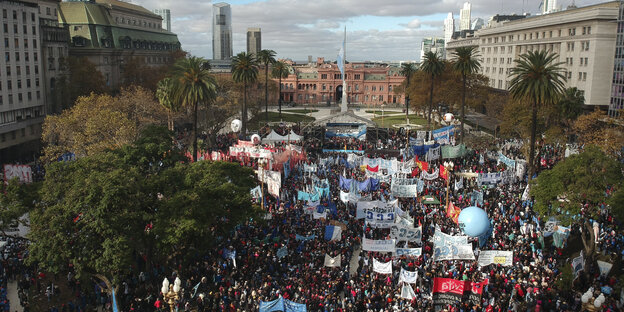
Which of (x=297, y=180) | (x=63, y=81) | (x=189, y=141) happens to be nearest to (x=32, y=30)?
(x=63, y=81)

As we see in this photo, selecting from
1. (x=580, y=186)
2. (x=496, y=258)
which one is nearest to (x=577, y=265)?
(x=496, y=258)

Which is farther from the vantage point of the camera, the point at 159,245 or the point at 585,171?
the point at 585,171

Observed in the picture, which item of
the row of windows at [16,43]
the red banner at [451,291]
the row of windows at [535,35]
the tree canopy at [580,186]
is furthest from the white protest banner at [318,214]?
the row of windows at [535,35]

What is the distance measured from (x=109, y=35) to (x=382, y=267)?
75659mm

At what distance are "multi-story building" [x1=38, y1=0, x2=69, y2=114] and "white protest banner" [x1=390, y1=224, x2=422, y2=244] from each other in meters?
59.9

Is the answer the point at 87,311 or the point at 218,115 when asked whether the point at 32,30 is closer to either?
the point at 218,115

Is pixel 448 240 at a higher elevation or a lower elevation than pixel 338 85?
lower

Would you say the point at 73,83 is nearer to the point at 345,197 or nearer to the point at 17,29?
the point at 17,29

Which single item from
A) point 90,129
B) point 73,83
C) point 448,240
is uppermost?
point 73,83

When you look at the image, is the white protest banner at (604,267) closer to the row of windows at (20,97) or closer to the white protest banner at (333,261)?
the white protest banner at (333,261)

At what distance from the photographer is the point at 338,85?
145750mm

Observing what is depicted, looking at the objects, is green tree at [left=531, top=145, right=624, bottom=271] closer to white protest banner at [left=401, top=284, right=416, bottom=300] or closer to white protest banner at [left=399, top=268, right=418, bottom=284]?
white protest banner at [left=399, top=268, right=418, bottom=284]

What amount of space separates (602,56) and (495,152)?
32073mm

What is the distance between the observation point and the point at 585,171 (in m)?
31.3
